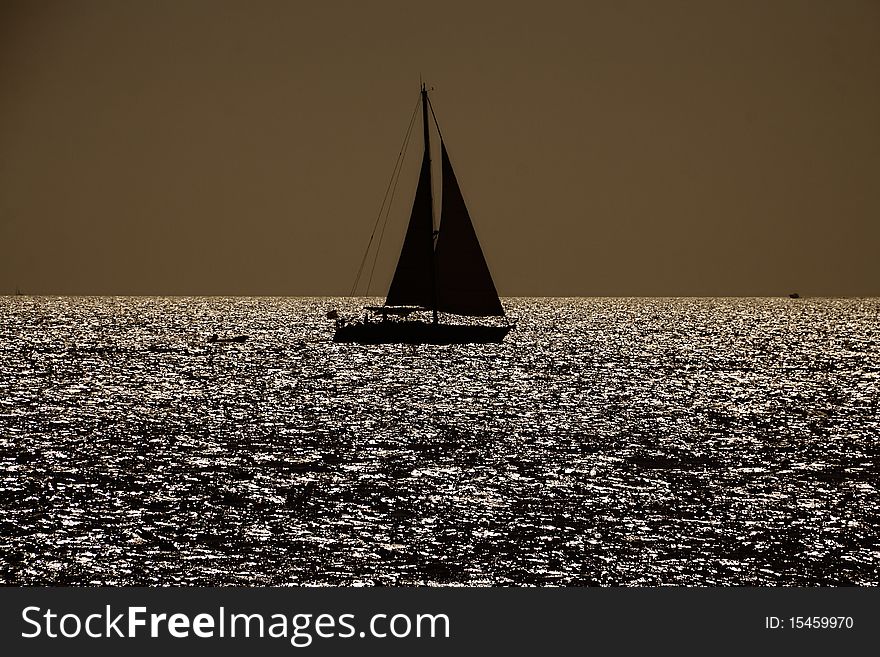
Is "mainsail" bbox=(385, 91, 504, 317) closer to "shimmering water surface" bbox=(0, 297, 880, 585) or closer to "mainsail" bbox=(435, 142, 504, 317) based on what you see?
"mainsail" bbox=(435, 142, 504, 317)

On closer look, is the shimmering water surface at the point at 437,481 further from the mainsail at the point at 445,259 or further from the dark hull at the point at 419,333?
the mainsail at the point at 445,259

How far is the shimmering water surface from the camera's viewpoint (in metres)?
27.8

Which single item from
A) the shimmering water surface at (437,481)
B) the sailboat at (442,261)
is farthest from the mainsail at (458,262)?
the shimmering water surface at (437,481)

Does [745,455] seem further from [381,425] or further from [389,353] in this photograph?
[389,353]

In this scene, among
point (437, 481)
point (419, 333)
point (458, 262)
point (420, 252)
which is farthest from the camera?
point (419, 333)

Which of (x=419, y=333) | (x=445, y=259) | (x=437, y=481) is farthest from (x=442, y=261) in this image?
(x=437, y=481)

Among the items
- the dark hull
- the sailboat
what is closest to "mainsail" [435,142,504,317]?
the sailboat

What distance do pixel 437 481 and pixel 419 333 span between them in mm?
54597

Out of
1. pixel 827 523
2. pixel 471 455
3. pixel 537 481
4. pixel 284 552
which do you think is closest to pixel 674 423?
pixel 471 455

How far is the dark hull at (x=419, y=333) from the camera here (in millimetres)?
94812

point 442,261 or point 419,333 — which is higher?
point 442,261

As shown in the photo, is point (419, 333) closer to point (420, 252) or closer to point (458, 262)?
point (420, 252)

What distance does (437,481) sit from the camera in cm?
4109

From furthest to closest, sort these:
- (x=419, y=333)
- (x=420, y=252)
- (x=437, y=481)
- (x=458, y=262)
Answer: (x=419, y=333) → (x=420, y=252) → (x=458, y=262) → (x=437, y=481)
